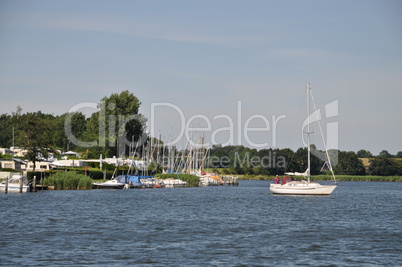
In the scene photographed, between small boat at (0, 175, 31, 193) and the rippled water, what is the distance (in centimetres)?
1787

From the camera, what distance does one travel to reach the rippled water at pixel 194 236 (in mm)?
30562

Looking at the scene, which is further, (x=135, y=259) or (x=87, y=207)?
(x=87, y=207)

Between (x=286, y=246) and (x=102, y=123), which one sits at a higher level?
(x=102, y=123)

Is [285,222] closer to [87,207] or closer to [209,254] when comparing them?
[209,254]

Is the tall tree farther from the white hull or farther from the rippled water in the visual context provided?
the rippled water

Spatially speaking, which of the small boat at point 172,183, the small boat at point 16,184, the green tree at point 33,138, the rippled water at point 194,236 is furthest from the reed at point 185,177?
the rippled water at point 194,236

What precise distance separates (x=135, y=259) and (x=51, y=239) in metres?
8.68

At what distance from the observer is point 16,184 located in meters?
78.2

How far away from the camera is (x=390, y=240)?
38.2 meters

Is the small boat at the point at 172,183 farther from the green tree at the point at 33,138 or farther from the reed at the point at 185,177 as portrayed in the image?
the green tree at the point at 33,138

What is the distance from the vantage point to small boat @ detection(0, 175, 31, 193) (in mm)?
78125

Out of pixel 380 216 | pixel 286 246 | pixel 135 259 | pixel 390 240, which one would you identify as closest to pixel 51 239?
pixel 135 259

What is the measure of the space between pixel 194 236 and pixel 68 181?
52.5m

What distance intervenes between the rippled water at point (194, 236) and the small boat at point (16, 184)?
17.9m
